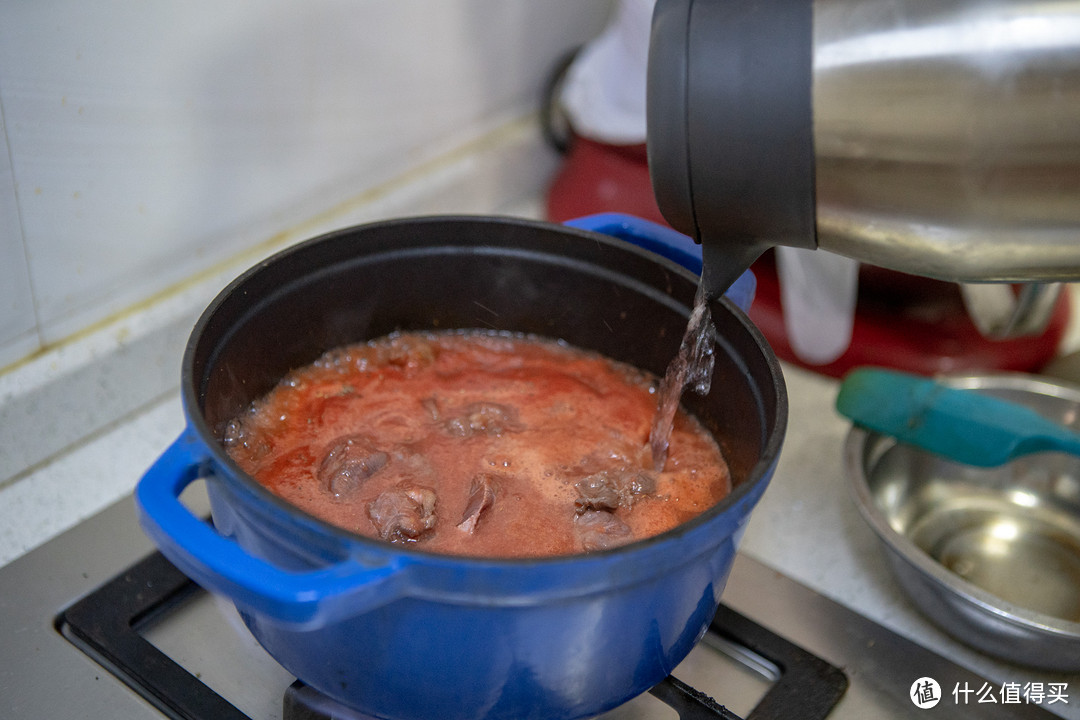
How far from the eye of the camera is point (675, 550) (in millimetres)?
542

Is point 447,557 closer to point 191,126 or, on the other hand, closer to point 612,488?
point 612,488

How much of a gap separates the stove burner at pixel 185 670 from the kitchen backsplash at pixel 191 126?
0.83 ft

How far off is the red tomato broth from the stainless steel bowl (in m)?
0.19

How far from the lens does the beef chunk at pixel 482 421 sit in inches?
32.5

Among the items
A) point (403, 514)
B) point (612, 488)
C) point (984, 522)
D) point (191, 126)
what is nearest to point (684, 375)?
point (612, 488)

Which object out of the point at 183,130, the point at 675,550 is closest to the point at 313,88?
the point at 183,130

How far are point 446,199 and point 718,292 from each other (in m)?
0.63

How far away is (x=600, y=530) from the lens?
28.3 inches

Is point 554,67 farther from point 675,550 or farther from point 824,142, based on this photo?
point 675,550

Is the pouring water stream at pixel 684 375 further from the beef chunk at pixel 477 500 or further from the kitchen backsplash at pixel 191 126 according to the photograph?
the kitchen backsplash at pixel 191 126

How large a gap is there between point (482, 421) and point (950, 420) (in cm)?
43

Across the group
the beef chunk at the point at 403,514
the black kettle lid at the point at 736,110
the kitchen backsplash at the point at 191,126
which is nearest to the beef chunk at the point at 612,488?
the beef chunk at the point at 403,514

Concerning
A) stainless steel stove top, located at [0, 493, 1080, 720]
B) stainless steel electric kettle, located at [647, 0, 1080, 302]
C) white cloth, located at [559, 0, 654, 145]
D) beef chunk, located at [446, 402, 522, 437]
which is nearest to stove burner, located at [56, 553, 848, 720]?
stainless steel stove top, located at [0, 493, 1080, 720]

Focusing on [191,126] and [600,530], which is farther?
[191,126]
